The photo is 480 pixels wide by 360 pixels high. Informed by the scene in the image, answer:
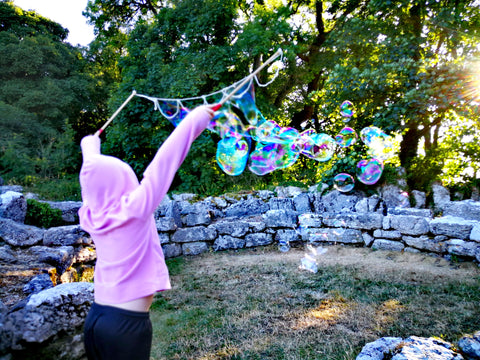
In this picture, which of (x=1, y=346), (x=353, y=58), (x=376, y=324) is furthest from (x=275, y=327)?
(x=353, y=58)

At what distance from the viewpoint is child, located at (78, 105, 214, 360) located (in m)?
1.33

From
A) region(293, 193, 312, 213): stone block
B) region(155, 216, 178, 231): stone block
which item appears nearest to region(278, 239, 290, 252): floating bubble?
region(293, 193, 312, 213): stone block

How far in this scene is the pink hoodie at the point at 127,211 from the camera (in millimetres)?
1319

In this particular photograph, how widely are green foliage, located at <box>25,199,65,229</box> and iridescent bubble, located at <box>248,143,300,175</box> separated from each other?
4321mm

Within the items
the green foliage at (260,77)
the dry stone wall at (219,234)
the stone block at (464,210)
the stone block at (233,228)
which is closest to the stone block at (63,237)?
the dry stone wall at (219,234)

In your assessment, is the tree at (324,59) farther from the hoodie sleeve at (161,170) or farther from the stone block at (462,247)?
the hoodie sleeve at (161,170)

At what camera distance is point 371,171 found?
25.1ft

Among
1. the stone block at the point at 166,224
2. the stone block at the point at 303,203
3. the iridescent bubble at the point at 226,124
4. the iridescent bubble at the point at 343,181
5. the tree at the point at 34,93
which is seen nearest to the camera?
the iridescent bubble at the point at 226,124

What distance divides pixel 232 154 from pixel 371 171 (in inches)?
168

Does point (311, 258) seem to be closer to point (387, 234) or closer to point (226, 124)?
point (387, 234)

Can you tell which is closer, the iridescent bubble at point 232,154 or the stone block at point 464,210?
the iridescent bubble at point 232,154

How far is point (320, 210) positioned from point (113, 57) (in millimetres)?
15419

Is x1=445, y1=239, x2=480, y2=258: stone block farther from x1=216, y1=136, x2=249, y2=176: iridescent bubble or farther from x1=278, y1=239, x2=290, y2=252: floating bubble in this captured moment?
x1=216, y1=136, x2=249, y2=176: iridescent bubble

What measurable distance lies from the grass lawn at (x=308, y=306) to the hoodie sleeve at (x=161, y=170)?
2.46 meters
